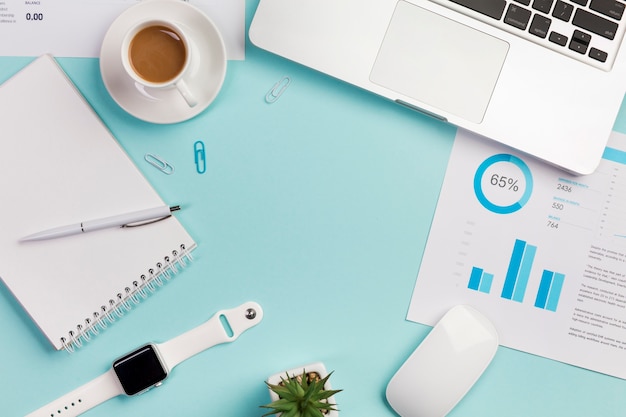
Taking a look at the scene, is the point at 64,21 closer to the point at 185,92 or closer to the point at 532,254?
the point at 185,92

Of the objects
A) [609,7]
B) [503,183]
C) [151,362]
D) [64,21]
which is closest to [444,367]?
[503,183]

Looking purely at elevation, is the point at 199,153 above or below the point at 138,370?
above

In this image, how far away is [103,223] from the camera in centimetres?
65

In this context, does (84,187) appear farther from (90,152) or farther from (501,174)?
(501,174)

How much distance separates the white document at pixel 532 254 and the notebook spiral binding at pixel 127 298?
1.02ft

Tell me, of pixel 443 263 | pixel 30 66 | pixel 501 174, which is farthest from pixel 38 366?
pixel 501 174

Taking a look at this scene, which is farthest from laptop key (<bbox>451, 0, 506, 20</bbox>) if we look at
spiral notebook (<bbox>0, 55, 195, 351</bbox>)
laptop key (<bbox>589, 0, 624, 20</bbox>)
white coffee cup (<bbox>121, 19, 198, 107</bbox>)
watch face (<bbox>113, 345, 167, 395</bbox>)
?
watch face (<bbox>113, 345, 167, 395</bbox>)

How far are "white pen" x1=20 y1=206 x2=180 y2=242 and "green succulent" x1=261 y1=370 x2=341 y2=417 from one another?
0.25 metres

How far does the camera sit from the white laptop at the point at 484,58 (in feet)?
2.01

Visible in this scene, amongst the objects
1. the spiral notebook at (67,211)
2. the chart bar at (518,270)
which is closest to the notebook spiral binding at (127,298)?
the spiral notebook at (67,211)

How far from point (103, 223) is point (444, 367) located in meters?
0.46

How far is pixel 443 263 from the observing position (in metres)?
0.69

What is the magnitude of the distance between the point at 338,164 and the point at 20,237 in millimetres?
410

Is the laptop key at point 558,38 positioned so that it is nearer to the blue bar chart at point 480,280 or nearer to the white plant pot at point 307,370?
the blue bar chart at point 480,280
